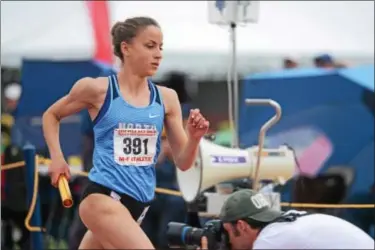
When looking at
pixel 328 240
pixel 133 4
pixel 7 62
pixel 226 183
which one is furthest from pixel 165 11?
pixel 328 240

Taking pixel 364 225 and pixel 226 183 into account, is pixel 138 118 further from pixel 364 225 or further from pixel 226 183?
pixel 364 225

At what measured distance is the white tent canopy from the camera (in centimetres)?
1148

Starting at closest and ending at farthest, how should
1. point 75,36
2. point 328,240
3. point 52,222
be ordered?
1. point 328,240
2. point 52,222
3. point 75,36

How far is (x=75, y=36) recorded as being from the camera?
38.1 feet

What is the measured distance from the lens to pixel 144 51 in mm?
4742

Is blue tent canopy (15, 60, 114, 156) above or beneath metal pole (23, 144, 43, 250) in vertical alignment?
above

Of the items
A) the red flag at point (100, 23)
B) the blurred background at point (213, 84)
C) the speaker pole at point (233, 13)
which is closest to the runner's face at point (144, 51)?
the blurred background at point (213, 84)

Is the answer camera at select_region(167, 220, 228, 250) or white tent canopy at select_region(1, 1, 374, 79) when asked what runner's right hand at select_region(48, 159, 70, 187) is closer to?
camera at select_region(167, 220, 228, 250)

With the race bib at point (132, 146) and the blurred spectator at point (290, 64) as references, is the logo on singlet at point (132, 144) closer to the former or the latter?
the race bib at point (132, 146)

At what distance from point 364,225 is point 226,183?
86.8 inches

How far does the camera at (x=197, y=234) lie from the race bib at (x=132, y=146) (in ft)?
1.38

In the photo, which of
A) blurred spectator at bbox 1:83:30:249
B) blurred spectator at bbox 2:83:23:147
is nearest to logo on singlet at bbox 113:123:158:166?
blurred spectator at bbox 1:83:30:249

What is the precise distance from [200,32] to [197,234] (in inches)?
297

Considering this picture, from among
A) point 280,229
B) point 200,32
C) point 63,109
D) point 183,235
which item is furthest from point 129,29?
point 200,32
